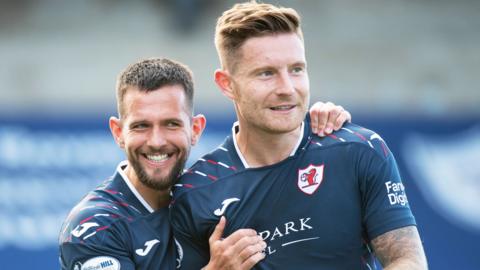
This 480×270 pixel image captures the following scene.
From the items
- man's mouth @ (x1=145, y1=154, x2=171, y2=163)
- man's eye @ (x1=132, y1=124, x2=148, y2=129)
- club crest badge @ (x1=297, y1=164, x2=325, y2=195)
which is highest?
man's eye @ (x1=132, y1=124, x2=148, y2=129)

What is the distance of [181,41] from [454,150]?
4088 mm

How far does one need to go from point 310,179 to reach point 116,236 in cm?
98

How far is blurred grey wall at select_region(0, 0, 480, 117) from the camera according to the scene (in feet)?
37.9

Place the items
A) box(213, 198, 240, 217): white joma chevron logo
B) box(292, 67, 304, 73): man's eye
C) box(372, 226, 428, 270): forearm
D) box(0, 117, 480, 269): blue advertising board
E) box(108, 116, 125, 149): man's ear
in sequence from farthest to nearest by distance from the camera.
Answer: box(0, 117, 480, 269): blue advertising board → box(108, 116, 125, 149): man's ear → box(213, 198, 240, 217): white joma chevron logo → box(292, 67, 304, 73): man's eye → box(372, 226, 428, 270): forearm

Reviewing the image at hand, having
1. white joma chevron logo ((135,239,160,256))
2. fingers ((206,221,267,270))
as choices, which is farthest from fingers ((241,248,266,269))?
white joma chevron logo ((135,239,160,256))

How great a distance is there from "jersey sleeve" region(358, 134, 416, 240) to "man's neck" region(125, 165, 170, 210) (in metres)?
1.05

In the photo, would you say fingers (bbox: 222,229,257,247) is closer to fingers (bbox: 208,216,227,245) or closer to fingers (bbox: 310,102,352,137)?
fingers (bbox: 208,216,227,245)

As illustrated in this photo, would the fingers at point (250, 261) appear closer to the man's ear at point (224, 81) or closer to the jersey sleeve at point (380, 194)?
the jersey sleeve at point (380, 194)

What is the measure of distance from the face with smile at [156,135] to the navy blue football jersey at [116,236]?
0.16 metres

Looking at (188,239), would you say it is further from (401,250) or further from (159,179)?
(401,250)

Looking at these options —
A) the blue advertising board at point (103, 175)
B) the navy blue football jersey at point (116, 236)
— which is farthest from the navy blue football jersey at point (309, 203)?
the blue advertising board at point (103, 175)

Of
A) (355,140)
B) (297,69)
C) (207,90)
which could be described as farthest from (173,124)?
(207,90)

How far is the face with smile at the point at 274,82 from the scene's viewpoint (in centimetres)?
408

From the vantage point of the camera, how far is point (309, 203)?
4.17 meters
